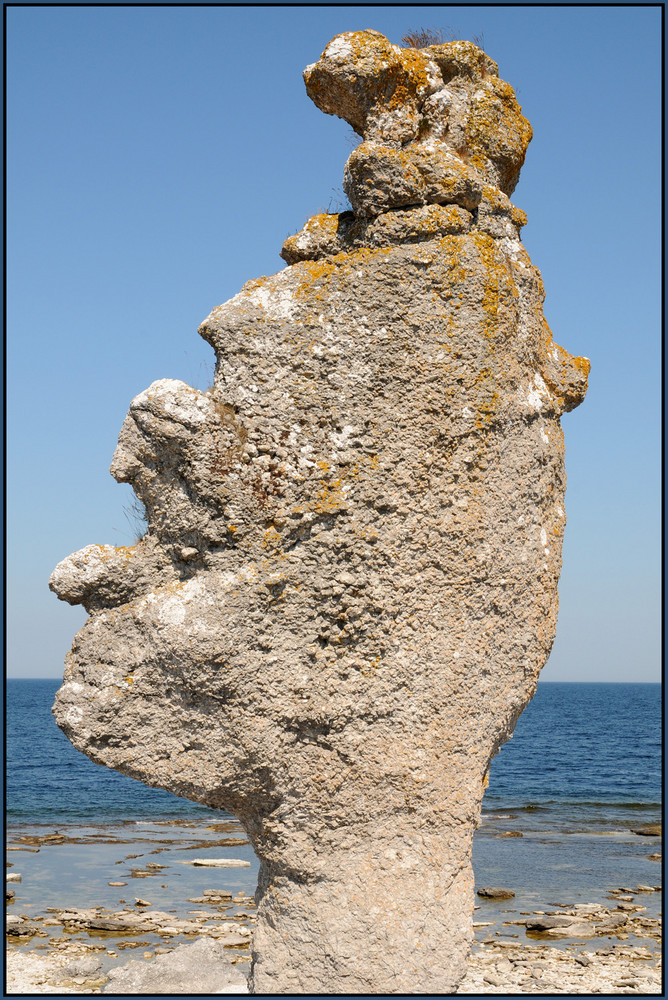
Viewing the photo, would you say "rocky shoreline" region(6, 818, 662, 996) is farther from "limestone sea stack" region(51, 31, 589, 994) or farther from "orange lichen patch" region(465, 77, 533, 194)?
"orange lichen patch" region(465, 77, 533, 194)

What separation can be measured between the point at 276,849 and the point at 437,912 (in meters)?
1.10

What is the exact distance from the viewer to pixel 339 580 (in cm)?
573

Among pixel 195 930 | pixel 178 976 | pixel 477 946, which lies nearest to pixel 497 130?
pixel 178 976

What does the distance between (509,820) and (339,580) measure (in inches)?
961

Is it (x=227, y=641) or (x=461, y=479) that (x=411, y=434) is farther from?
(x=227, y=641)

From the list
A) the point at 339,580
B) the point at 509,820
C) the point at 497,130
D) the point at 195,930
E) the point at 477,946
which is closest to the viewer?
the point at 339,580

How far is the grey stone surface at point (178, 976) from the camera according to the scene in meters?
7.11

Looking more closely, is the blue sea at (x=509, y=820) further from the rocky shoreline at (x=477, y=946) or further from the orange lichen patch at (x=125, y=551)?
the orange lichen patch at (x=125, y=551)

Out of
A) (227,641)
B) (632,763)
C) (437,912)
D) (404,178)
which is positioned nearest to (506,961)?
(437,912)

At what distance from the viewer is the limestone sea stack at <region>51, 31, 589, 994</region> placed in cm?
571

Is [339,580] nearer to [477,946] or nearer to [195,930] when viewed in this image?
[477,946]

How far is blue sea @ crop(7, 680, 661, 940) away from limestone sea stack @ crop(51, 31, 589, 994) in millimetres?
10906

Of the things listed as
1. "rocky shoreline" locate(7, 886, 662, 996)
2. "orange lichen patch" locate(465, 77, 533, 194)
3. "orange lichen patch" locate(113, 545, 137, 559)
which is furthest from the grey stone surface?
"orange lichen patch" locate(465, 77, 533, 194)

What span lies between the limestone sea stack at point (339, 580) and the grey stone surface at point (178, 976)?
4.43 ft
